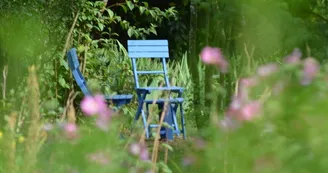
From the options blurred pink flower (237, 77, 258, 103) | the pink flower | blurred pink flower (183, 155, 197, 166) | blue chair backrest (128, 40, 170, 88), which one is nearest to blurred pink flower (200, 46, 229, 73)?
blurred pink flower (237, 77, 258, 103)

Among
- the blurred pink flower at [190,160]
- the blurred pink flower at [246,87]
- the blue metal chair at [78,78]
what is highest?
the blurred pink flower at [246,87]

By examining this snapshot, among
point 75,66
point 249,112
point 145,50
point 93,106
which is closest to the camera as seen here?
point 249,112

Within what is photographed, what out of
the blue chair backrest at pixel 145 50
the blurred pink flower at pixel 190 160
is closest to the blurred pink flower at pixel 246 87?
the blurred pink flower at pixel 190 160

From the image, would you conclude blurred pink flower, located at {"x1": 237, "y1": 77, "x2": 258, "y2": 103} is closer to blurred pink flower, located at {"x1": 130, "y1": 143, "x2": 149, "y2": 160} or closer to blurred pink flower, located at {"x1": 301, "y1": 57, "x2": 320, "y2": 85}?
blurred pink flower, located at {"x1": 301, "y1": 57, "x2": 320, "y2": 85}

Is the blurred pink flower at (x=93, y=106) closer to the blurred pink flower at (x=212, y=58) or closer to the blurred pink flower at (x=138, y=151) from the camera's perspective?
the blurred pink flower at (x=138, y=151)

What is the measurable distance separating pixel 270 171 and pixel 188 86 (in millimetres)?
8090

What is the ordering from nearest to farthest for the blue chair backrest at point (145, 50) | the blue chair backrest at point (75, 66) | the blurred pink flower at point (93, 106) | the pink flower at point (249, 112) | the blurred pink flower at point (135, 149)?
the pink flower at point (249, 112), the blurred pink flower at point (93, 106), the blurred pink flower at point (135, 149), the blue chair backrest at point (75, 66), the blue chair backrest at point (145, 50)

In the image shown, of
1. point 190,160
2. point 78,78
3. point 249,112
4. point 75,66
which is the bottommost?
point 78,78

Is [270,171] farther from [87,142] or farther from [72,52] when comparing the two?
[72,52]

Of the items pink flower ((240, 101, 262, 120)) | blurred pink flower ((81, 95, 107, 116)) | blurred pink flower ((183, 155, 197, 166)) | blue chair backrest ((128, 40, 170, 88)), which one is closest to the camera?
pink flower ((240, 101, 262, 120))

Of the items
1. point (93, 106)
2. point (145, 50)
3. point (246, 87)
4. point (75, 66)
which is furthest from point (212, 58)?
point (145, 50)

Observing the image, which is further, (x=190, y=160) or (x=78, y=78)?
(x=78, y=78)

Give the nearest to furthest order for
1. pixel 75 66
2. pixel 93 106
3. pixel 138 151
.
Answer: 1. pixel 93 106
2. pixel 138 151
3. pixel 75 66

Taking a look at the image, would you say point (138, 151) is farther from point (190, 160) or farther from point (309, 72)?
point (309, 72)
